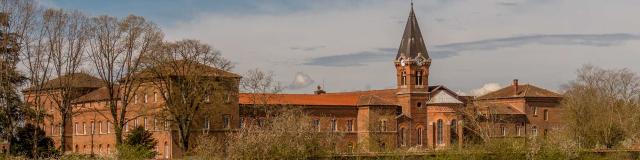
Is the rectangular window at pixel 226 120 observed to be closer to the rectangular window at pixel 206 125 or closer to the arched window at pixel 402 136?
the rectangular window at pixel 206 125

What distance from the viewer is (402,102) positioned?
76250 millimetres

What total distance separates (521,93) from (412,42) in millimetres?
12909

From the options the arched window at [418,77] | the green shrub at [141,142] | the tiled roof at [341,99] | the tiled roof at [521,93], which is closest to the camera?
the green shrub at [141,142]

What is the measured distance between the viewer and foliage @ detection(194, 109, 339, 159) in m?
39.8

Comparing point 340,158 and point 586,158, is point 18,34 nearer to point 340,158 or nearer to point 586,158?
point 340,158

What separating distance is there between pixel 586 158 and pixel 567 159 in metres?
3.02

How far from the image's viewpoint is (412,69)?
76.7 m

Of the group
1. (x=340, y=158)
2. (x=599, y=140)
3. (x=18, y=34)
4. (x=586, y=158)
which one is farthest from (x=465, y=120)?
(x=18, y=34)

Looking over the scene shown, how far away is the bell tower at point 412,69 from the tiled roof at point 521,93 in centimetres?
1129

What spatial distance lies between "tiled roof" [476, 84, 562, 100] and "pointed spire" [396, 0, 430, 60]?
37.1 ft

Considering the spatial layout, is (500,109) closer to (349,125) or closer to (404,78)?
(404,78)

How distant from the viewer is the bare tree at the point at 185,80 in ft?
187

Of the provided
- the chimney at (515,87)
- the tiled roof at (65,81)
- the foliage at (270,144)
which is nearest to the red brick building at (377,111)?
the chimney at (515,87)

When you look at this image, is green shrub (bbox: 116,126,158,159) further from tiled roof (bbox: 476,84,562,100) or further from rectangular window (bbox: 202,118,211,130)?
tiled roof (bbox: 476,84,562,100)
